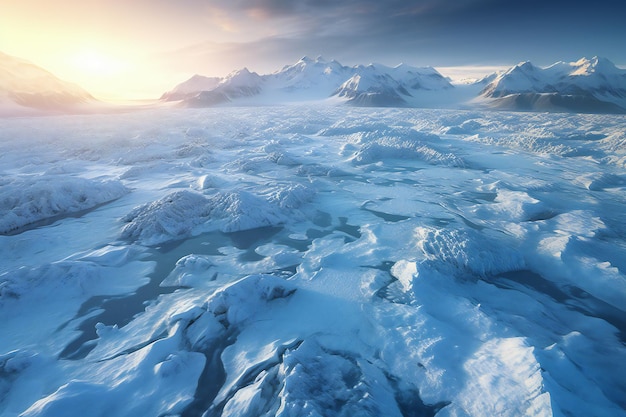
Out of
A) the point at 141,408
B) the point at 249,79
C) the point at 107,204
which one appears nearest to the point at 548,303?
the point at 141,408

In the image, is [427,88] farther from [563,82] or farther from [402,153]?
[402,153]

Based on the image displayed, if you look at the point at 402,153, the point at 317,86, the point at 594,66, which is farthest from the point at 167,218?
the point at 594,66

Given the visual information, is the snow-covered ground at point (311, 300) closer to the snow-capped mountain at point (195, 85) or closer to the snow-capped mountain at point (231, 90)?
the snow-capped mountain at point (231, 90)

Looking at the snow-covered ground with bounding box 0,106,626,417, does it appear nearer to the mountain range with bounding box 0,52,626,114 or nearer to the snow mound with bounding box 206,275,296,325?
the snow mound with bounding box 206,275,296,325

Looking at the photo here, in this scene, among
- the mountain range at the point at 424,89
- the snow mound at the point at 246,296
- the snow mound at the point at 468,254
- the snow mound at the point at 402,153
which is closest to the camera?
the snow mound at the point at 246,296

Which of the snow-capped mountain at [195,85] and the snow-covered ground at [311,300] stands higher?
the snow-capped mountain at [195,85]

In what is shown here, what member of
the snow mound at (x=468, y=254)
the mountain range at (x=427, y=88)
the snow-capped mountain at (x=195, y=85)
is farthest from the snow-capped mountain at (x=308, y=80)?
the snow mound at (x=468, y=254)
